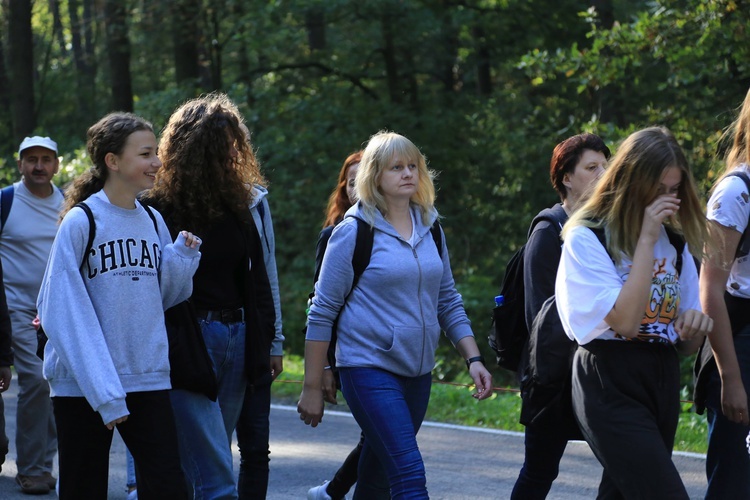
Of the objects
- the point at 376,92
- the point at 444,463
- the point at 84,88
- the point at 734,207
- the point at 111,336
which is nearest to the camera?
the point at 111,336

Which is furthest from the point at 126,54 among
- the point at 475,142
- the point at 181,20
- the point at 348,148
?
the point at 475,142

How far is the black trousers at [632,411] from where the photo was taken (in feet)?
12.0

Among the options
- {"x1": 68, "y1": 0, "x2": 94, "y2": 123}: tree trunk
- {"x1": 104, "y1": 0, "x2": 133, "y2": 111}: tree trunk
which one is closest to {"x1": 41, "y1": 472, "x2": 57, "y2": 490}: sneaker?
{"x1": 104, "y1": 0, "x2": 133, "y2": 111}: tree trunk

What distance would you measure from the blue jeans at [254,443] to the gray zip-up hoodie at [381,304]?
1.51 ft

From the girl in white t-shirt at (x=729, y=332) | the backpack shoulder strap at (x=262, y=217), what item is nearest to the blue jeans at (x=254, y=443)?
the backpack shoulder strap at (x=262, y=217)

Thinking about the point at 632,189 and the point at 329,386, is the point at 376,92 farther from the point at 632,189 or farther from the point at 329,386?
the point at 632,189

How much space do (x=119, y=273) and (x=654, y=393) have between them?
1.96 m

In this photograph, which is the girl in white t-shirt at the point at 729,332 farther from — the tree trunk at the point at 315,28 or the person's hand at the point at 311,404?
the tree trunk at the point at 315,28

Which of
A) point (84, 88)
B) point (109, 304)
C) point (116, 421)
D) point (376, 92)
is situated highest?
point (84, 88)

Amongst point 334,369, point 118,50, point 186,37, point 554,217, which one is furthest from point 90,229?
point 118,50

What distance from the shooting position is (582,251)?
382 centimetres

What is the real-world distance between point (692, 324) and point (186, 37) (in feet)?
56.3

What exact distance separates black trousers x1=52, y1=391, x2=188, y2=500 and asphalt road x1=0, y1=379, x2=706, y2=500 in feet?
8.40

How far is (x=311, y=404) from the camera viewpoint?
15.4 ft
